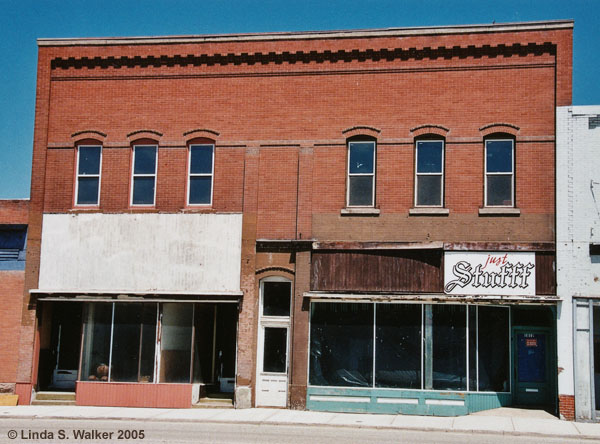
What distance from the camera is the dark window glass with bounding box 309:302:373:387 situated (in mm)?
21094

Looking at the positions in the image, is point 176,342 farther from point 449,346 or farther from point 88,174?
point 449,346

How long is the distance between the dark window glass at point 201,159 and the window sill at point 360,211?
165 inches

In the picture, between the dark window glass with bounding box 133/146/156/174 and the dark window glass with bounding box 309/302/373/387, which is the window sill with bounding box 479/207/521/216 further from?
the dark window glass with bounding box 133/146/156/174

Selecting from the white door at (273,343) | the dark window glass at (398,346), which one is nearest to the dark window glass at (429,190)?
the dark window glass at (398,346)

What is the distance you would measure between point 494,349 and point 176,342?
28.9ft

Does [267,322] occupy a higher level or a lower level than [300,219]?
lower

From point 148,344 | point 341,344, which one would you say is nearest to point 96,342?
point 148,344

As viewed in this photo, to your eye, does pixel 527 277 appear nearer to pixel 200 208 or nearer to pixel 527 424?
pixel 527 424

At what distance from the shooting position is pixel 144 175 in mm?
22953

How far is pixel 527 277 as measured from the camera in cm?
2038

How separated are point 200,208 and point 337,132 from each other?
14.8ft

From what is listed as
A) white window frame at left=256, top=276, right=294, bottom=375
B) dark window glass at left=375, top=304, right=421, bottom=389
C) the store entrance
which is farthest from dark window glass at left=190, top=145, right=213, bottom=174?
dark window glass at left=375, top=304, right=421, bottom=389

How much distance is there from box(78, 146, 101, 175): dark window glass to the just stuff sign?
1060 centimetres

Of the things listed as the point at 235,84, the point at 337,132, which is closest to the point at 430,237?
the point at 337,132
